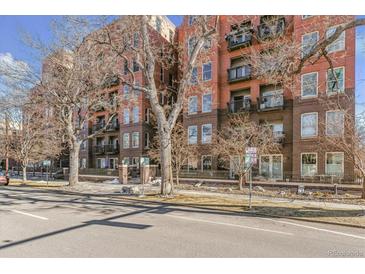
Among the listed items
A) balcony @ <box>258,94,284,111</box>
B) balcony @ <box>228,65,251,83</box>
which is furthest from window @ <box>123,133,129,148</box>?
balcony @ <box>258,94,284,111</box>

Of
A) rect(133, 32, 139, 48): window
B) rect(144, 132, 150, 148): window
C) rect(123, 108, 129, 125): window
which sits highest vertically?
rect(133, 32, 139, 48): window

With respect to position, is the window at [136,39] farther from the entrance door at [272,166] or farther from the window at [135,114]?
the window at [135,114]

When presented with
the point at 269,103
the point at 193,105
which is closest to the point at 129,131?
the point at 193,105

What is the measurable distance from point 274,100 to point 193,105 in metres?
9.54

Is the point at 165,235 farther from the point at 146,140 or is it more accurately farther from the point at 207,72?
the point at 146,140

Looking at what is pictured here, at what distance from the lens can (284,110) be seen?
26594mm

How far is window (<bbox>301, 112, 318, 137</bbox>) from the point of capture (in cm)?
2427

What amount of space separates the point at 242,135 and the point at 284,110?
919cm

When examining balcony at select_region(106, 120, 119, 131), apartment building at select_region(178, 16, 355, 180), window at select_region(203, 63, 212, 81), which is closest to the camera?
apartment building at select_region(178, 16, 355, 180)

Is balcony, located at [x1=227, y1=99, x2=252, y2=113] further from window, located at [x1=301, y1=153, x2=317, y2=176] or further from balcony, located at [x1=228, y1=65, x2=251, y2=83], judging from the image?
window, located at [x1=301, y1=153, x2=317, y2=176]

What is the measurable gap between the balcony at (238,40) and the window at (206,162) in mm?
11735

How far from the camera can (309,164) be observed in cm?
2433

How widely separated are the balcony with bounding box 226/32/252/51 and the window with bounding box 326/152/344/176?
43.1 ft

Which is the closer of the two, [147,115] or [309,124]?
[309,124]
